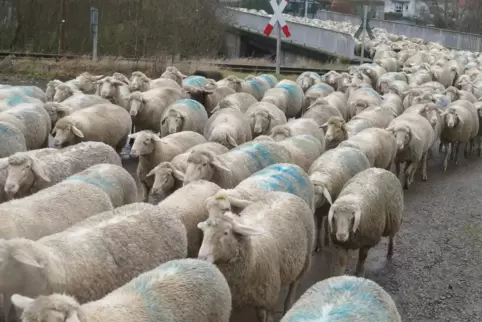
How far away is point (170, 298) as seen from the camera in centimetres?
Answer: 416

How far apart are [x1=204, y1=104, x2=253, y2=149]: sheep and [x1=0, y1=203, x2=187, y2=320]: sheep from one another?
12.8ft

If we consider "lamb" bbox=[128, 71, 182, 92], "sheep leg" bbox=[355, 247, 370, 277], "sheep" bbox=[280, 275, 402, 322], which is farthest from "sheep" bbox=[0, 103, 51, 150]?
"sheep" bbox=[280, 275, 402, 322]

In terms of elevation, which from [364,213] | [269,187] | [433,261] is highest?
[269,187]

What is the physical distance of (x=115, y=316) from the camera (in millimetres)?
3887

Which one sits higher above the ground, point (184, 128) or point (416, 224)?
point (184, 128)

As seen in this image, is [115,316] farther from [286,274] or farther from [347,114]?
[347,114]

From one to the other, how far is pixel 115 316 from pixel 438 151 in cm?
1135

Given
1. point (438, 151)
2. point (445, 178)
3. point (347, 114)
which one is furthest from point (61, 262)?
point (438, 151)

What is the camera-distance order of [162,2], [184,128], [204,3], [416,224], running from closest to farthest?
1. [416,224]
2. [184,128]
3. [162,2]
4. [204,3]

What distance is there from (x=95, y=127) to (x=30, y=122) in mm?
942

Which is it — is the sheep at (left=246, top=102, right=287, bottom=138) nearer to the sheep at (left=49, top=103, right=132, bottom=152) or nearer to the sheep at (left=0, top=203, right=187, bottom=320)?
the sheep at (left=49, top=103, right=132, bottom=152)

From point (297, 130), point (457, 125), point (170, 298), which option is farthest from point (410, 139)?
point (170, 298)

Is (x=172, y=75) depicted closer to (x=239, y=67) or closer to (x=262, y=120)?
(x=262, y=120)

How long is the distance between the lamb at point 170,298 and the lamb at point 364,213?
2.14 meters
